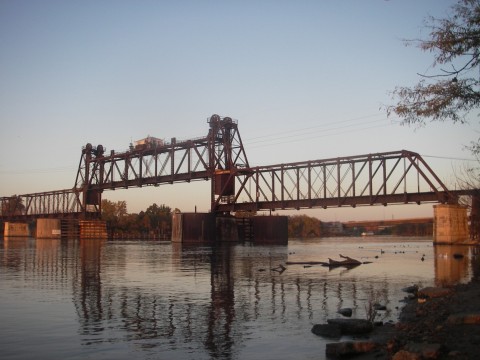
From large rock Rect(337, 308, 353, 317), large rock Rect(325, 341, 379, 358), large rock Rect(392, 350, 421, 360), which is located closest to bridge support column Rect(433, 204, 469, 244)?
large rock Rect(337, 308, 353, 317)

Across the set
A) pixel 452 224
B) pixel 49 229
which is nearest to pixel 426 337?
pixel 452 224

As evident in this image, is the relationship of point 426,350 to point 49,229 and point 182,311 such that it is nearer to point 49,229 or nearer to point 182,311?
point 182,311

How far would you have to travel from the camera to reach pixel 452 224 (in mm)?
63656

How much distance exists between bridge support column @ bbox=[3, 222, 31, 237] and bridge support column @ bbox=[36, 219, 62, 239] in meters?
38.3

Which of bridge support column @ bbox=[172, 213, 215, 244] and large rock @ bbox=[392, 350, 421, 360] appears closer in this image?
large rock @ bbox=[392, 350, 421, 360]

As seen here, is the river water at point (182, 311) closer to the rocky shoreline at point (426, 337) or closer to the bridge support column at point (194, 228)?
the rocky shoreline at point (426, 337)

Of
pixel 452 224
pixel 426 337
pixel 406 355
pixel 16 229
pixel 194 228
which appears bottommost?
pixel 16 229

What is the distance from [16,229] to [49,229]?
1673 inches

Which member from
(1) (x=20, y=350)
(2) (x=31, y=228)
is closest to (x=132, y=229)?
(2) (x=31, y=228)

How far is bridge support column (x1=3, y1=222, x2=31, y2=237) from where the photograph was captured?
154750 mm

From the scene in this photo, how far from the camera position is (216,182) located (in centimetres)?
8488

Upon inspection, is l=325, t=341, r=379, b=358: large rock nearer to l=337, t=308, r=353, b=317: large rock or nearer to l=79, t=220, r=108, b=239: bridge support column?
l=337, t=308, r=353, b=317: large rock

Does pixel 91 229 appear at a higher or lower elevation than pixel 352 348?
lower

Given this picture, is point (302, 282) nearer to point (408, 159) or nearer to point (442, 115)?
point (442, 115)
